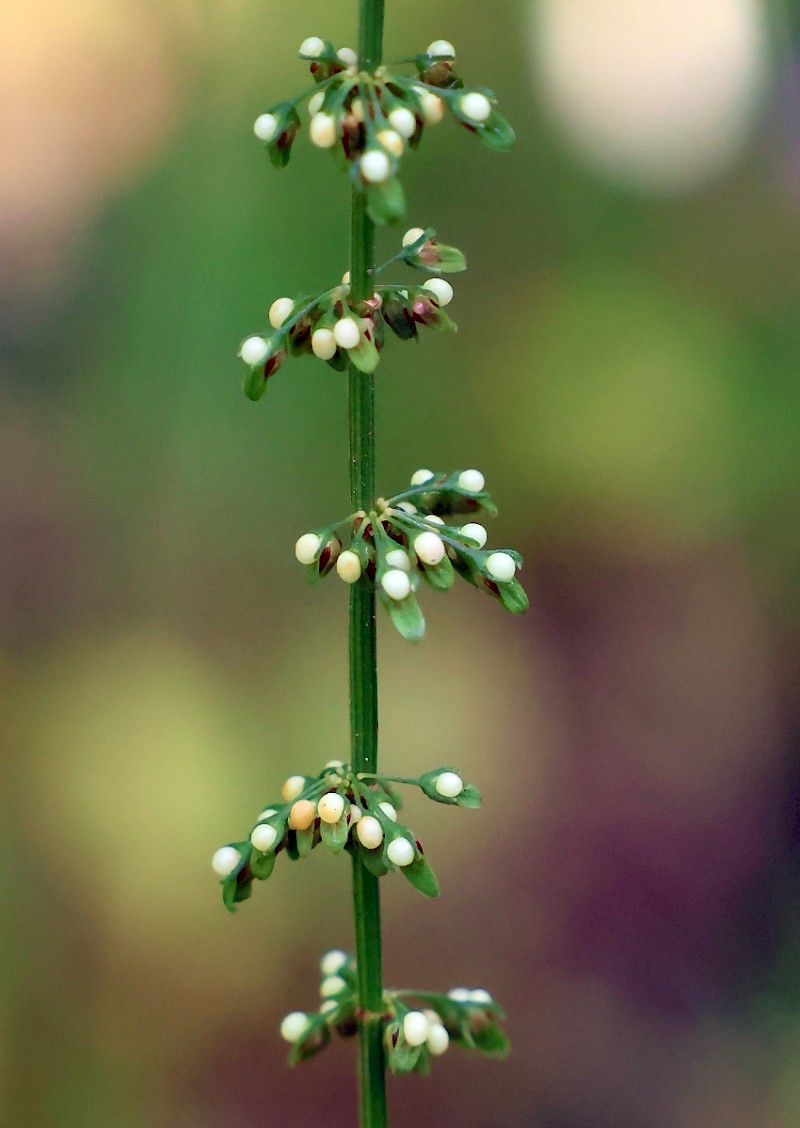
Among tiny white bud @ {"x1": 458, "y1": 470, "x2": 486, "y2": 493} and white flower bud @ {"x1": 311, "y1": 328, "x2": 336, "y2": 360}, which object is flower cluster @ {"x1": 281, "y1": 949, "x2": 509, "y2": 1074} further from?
white flower bud @ {"x1": 311, "y1": 328, "x2": 336, "y2": 360}

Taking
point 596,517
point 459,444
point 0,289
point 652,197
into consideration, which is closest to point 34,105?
point 0,289

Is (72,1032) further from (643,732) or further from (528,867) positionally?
(643,732)

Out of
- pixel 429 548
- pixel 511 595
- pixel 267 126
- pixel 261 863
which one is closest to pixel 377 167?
pixel 267 126

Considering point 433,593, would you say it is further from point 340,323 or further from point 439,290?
point 340,323

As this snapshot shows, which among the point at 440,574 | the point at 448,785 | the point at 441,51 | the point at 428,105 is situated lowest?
the point at 448,785

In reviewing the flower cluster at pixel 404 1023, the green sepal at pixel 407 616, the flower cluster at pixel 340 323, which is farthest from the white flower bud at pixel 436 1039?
the flower cluster at pixel 340 323

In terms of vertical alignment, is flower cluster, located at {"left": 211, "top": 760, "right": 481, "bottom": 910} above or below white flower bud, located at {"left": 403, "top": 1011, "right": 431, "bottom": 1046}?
above

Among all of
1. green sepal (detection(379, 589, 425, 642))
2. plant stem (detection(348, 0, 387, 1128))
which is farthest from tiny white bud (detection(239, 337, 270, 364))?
green sepal (detection(379, 589, 425, 642))
